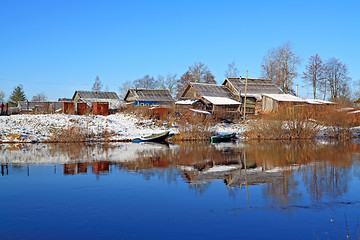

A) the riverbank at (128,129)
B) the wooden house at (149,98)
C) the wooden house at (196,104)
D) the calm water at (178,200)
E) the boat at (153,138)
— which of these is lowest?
the calm water at (178,200)

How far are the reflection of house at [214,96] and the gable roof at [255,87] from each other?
5.29ft

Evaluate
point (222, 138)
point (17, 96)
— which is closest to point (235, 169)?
point (222, 138)

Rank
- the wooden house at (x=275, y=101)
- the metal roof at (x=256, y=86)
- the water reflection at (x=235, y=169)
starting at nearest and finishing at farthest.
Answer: the water reflection at (x=235, y=169) < the wooden house at (x=275, y=101) < the metal roof at (x=256, y=86)

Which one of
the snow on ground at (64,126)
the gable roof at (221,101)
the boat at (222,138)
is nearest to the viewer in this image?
the snow on ground at (64,126)

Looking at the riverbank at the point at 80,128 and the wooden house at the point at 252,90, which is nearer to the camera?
the riverbank at the point at 80,128

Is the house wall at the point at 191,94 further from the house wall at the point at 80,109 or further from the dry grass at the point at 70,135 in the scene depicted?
the dry grass at the point at 70,135

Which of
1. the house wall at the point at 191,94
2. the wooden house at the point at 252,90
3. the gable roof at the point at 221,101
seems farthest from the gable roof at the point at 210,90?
the gable roof at the point at 221,101

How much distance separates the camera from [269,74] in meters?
68.1

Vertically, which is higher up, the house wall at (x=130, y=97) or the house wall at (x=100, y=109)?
the house wall at (x=130, y=97)

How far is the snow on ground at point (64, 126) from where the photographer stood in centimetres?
3459

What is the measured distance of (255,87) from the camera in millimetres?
60875

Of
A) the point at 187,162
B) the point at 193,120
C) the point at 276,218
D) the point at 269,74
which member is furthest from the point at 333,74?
the point at 276,218

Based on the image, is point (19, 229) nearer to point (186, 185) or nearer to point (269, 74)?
point (186, 185)

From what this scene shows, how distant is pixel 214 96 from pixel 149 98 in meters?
12.2
